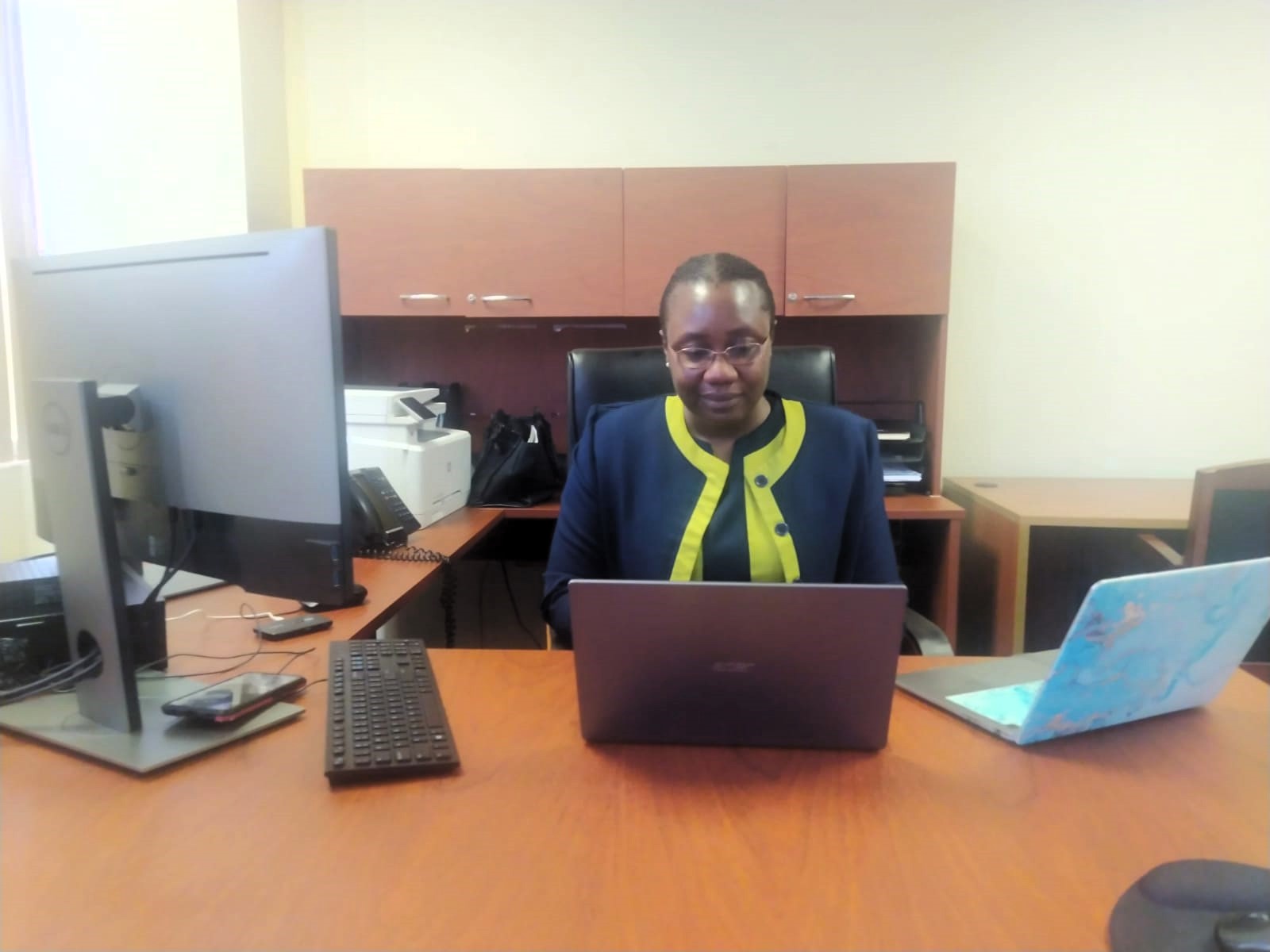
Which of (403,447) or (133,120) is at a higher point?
(133,120)

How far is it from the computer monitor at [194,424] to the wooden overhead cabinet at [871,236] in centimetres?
189

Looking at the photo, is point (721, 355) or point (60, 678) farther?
point (721, 355)

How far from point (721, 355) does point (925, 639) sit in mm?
629

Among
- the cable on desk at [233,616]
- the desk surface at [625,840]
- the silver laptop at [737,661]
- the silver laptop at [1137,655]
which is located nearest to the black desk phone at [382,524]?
the cable on desk at [233,616]

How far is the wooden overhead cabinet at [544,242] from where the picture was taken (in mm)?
2514

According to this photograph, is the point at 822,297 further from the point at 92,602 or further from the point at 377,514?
the point at 92,602

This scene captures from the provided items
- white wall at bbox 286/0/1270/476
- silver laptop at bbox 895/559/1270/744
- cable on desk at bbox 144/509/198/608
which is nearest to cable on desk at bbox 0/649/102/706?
cable on desk at bbox 144/509/198/608

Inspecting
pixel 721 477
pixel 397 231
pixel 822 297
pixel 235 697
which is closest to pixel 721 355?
pixel 721 477

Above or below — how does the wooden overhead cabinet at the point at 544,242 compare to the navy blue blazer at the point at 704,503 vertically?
above

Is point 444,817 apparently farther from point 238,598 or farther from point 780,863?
point 238,598

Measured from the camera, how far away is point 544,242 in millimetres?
2537

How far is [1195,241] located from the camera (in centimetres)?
276

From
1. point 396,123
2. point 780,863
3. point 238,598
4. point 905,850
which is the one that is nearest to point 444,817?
point 780,863

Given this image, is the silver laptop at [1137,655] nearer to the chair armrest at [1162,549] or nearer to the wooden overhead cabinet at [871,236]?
the chair armrest at [1162,549]
